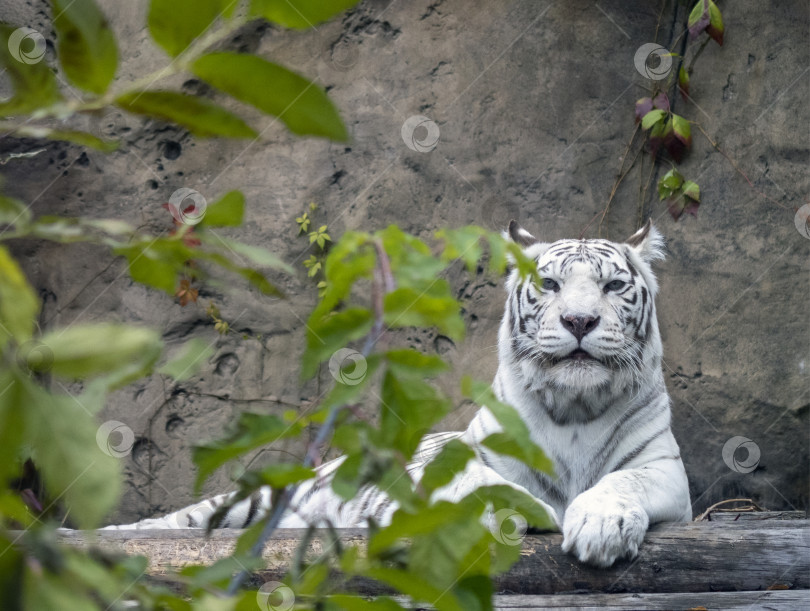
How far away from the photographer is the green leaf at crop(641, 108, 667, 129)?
147 inches

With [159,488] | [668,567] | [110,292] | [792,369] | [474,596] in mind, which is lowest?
[159,488]

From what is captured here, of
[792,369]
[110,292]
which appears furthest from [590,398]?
[110,292]

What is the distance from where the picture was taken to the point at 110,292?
4.04 meters

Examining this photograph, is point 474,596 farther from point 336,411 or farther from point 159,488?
point 159,488

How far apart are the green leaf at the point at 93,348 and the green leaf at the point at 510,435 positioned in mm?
215

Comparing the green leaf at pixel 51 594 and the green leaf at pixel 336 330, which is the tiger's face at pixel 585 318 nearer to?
the green leaf at pixel 336 330

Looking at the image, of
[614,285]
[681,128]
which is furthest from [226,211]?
[681,128]

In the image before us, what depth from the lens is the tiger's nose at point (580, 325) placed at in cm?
250

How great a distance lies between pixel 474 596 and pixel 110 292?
396 centimetres

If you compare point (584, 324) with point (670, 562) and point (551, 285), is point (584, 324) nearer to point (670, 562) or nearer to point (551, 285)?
point (551, 285)

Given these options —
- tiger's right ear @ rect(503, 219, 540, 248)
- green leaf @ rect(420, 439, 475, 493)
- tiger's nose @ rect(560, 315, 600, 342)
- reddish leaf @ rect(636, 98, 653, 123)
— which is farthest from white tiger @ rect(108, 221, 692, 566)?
green leaf @ rect(420, 439, 475, 493)

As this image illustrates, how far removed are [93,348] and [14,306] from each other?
0.04 m

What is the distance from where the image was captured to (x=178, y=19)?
0.33 meters

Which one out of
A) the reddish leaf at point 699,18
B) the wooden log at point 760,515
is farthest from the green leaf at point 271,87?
the reddish leaf at point 699,18
